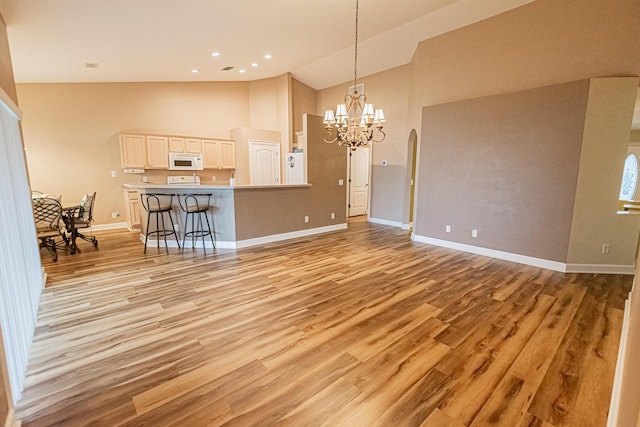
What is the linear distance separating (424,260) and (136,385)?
3.91 m

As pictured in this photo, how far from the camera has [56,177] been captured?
6.30m

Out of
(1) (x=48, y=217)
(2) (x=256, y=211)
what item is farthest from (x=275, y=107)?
(1) (x=48, y=217)

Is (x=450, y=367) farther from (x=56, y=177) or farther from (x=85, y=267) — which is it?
(x=56, y=177)

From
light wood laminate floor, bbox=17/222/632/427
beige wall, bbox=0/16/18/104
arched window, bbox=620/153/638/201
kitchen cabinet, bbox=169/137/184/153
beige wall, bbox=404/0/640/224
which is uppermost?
beige wall, bbox=404/0/640/224

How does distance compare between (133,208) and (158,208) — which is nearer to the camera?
(158,208)

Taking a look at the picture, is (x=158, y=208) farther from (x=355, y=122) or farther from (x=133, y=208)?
(x=355, y=122)

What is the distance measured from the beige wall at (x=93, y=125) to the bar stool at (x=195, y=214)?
10.2 ft

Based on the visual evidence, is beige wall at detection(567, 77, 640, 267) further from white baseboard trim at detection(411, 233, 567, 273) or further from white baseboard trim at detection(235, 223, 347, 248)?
white baseboard trim at detection(235, 223, 347, 248)

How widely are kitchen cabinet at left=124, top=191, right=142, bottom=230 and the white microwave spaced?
1.16m

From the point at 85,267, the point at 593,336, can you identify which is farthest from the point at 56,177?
the point at 593,336

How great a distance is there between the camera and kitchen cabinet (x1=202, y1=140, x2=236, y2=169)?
7.83 m

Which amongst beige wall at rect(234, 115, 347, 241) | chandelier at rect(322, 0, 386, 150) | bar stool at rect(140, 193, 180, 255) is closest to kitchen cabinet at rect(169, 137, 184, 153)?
bar stool at rect(140, 193, 180, 255)

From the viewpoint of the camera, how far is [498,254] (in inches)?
181

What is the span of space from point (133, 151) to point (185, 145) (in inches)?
47.2
